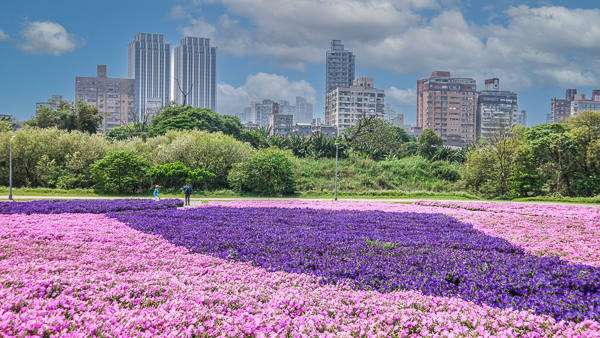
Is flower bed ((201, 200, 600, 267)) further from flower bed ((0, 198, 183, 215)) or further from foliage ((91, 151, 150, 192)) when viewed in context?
foliage ((91, 151, 150, 192))

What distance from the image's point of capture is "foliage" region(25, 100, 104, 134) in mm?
55062

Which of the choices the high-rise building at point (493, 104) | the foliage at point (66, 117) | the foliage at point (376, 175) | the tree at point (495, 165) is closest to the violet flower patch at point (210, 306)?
the foliage at point (376, 175)

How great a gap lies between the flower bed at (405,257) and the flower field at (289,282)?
4 centimetres

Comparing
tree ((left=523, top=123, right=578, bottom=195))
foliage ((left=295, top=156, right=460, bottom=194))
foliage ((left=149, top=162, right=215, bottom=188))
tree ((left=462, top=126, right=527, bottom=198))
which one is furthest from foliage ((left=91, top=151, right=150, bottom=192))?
tree ((left=523, top=123, right=578, bottom=195))

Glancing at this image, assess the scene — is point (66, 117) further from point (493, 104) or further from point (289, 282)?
point (493, 104)

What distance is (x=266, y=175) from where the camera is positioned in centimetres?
3619

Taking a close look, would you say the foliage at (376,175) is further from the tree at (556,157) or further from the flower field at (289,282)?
the flower field at (289,282)

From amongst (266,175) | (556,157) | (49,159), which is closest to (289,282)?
(266,175)

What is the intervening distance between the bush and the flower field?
21.6 metres

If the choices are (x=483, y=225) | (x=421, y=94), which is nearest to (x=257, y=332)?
(x=483, y=225)

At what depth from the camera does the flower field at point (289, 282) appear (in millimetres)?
5793

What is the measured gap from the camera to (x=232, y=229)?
13891 millimetres

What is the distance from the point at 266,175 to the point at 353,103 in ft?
456

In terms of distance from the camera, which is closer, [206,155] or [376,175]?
[206,155]
